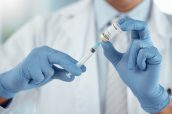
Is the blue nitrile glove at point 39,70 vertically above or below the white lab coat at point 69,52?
above

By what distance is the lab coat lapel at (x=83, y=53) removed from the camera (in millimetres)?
1118

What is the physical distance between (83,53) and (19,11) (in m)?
0.42

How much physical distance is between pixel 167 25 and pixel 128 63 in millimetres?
314

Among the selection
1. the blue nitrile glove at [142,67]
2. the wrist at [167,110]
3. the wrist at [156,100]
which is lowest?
the wrist at [167,110]

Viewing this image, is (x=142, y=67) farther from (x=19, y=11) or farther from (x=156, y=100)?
(x=19, y=11)

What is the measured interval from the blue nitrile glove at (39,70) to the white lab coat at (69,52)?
109 mm

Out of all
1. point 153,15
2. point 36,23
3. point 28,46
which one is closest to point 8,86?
point 28,46

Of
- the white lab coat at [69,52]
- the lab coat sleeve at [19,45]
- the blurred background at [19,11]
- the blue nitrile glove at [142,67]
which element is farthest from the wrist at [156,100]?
the blurred background at [19,11]

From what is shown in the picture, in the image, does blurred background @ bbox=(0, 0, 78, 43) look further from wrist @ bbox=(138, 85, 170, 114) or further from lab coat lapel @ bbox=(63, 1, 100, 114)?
wrist @ bbox=(138, 85, 170, 114)

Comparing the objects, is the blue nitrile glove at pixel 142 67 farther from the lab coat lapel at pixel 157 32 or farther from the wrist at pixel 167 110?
the lab coat lapel at pixel 157 32

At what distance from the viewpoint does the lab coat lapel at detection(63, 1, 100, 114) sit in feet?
3.67

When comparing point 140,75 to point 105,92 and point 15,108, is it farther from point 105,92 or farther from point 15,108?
point 15,108

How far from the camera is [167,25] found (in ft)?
3.84

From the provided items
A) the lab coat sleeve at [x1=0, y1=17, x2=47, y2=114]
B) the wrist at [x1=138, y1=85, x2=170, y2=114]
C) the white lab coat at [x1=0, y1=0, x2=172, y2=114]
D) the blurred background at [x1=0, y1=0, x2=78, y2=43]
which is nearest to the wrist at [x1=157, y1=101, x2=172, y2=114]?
the wrist at [x1=138, y1=85, x2=170, y2=114]
